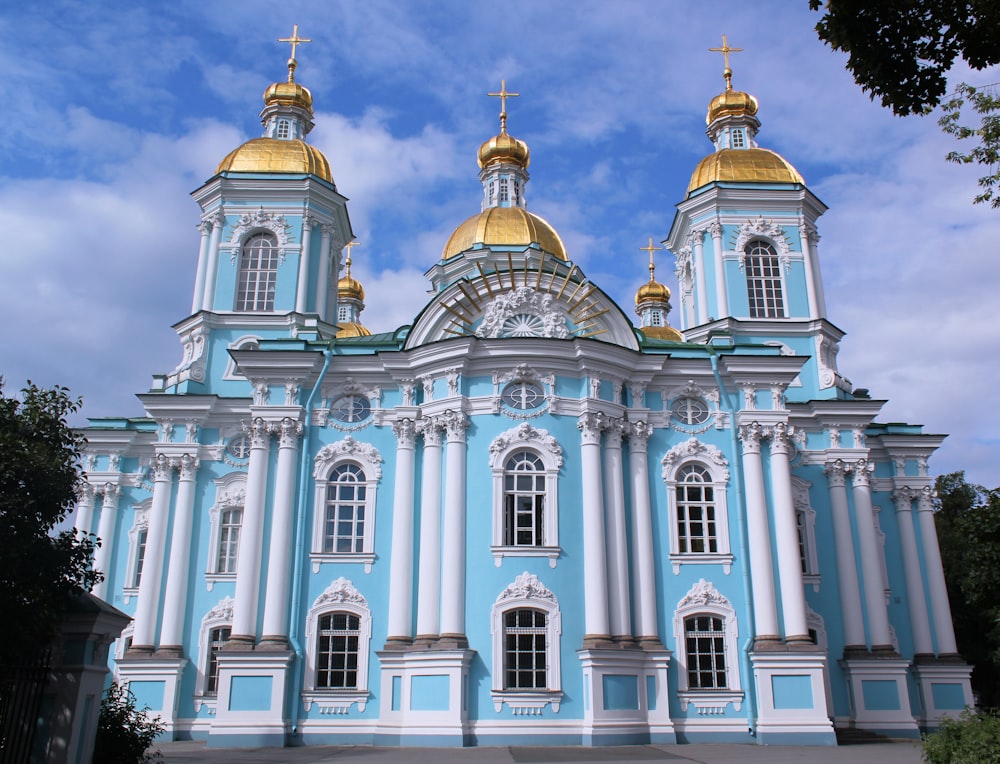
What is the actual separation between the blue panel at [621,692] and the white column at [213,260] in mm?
14717

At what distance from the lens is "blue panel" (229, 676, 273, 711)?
19.3 metres

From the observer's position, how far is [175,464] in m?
23.3

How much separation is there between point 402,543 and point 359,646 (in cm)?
241

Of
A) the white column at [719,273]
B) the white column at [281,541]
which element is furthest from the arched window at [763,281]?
the white column at [281,541]

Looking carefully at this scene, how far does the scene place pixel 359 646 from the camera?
20.4 metres

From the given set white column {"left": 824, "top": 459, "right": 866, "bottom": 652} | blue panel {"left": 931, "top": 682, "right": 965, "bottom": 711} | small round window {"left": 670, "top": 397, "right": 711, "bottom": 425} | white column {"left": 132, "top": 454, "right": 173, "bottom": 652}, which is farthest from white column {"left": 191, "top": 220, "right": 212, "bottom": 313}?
blue panel {"left": 931, "top": 682, "right": 965, "bottom": 711}

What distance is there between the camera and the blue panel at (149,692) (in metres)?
21.0

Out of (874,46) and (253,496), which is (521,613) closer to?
(253,496)

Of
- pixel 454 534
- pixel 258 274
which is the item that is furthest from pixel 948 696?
pixel 258 274

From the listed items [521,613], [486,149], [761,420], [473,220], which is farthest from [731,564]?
[486,149]

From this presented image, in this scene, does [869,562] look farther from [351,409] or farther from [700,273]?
[351,409]

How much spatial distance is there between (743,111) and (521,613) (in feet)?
60.7

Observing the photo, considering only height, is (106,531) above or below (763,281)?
below

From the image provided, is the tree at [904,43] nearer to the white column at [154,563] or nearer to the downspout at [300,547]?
the downspout at [300,547]
